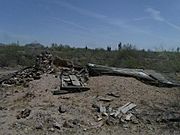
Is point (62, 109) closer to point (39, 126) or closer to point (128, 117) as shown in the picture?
point (39, 126)

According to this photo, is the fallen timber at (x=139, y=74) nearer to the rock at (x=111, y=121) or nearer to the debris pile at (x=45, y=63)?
the debris pile at (x=45, y=63)

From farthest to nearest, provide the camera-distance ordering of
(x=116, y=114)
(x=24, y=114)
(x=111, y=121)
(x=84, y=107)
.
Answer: (x=84, y=107), (x=24, y=114), (x=116, y=114), (x=111, y=121)

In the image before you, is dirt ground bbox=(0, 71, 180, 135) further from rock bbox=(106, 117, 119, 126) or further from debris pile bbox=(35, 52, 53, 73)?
debris pile bbox=(35, 52, 53, 73)

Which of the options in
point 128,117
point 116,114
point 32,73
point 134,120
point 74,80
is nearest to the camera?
point 134,120

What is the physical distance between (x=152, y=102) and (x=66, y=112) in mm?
3223

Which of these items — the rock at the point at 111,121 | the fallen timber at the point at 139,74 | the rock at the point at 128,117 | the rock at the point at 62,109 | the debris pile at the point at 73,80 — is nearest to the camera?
the rock at the point at 111,121

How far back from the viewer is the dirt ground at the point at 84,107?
10281 millimetres

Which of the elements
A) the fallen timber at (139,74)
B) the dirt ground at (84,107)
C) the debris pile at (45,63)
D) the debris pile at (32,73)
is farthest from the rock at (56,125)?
the debris pile at (45,63)

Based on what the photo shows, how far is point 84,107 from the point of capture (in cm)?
1202

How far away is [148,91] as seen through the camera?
14297mm

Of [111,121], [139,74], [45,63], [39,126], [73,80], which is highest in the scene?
[45,63]

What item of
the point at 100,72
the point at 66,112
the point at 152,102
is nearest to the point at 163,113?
the point at 152,102

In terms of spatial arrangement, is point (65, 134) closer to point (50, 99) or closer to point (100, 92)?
point (50, 99)

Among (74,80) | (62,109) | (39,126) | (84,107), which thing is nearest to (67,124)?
(39,126)
